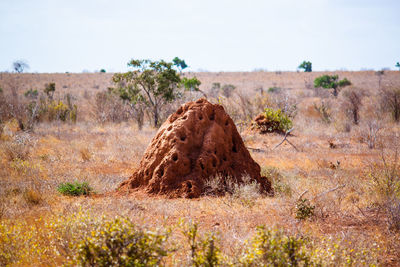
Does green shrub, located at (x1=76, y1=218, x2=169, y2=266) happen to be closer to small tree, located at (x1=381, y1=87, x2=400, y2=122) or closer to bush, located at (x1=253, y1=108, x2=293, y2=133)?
bush, located at (x1=253, y1=108, x2=293, y2=133)

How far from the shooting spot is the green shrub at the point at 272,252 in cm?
272

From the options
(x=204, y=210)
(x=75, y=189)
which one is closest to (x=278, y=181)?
(x=204, y=210)

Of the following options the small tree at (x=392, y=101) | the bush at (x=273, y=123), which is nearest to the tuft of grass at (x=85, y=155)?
the bush at (x=273, y=123)

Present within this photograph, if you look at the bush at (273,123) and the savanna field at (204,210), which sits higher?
the bush at (273,123)

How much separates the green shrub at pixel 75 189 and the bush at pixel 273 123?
10.5 m

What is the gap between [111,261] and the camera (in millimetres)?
2672

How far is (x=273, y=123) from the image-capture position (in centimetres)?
1569

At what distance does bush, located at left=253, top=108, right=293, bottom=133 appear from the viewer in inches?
608

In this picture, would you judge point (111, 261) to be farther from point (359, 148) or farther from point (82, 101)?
point (82, 101)

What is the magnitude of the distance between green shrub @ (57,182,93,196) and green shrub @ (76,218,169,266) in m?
3.75

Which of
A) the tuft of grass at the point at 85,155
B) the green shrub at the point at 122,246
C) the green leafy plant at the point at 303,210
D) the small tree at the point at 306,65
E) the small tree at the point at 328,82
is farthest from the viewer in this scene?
the small tree at the point at 306,65

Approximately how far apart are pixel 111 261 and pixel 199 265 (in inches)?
29.4

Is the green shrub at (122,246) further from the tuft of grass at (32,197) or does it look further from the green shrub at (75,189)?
the green shrub at (75,189)

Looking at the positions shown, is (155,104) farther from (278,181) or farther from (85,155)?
(278,181)
